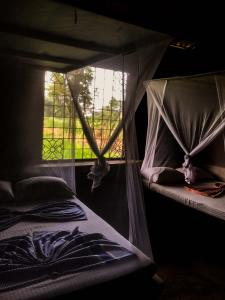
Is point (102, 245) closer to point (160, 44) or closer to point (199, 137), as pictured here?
point (160, 44)

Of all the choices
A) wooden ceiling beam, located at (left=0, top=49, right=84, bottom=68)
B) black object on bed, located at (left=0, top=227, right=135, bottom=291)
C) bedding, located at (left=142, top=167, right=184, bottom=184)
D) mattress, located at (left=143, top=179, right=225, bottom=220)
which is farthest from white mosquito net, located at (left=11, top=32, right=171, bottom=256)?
bedding, located at (left=142, top=167, right=184, bottom=184)

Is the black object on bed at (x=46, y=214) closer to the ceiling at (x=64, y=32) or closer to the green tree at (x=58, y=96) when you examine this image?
the green tree at (x=58, y=96)

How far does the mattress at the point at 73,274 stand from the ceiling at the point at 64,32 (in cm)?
139

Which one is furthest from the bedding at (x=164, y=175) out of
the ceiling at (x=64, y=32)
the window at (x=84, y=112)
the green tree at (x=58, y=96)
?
the ceiling at (x=64, y=32)

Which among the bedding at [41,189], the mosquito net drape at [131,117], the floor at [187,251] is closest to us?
the mosquito net drape at [131,117]

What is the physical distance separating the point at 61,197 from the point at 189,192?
1.59 meters

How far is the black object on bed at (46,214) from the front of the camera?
2191 millimetres

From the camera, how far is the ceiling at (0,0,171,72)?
57.9 inches

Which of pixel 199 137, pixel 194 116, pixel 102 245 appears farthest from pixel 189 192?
pixel 102 245

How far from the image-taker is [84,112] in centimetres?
220

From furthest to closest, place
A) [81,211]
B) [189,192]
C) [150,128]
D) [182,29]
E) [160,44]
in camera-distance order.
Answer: [150,128]
[189,192]
[81,211]
[160,44]
[182,29]

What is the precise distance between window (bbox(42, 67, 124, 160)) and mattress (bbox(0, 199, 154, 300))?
25.6 inches

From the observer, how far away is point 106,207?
2.77 m

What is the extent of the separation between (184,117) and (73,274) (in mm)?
2642
